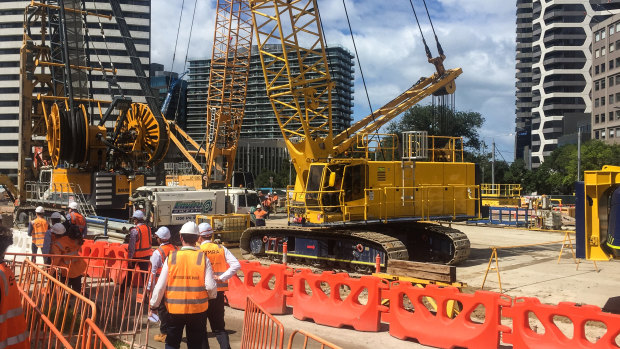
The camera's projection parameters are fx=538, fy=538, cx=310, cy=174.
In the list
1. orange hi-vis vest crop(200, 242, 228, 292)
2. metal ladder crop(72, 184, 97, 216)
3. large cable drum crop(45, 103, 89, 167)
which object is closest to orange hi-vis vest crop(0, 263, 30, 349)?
orange hi-vis vest crop(200, 242, 228, 292)

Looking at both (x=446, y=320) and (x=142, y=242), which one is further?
(x=142, y=242)

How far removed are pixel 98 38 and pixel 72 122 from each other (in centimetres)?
8830

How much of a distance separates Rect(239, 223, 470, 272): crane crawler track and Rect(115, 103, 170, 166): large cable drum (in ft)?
28.6

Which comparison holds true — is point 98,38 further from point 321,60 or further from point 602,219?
point 602,219

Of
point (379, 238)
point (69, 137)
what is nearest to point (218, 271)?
point (379, 238)

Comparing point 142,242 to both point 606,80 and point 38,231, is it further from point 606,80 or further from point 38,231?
point 606,80

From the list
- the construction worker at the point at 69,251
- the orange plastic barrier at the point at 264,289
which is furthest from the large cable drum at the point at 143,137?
the orange plastic barrier at the point at 264,289

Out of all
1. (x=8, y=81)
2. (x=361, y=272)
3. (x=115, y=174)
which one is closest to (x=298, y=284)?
(x=361, y=272)

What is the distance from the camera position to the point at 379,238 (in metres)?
14.2

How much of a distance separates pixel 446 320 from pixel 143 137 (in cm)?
1944

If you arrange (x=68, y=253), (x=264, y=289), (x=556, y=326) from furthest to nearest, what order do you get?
(x=264, y=289), (x=68, y=253), (x=556, y=326)

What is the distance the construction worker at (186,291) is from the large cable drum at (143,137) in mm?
19459

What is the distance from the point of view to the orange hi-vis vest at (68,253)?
9531 mm

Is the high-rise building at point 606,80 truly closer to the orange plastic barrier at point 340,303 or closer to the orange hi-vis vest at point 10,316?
the orange plastic barrier at point 340,303
